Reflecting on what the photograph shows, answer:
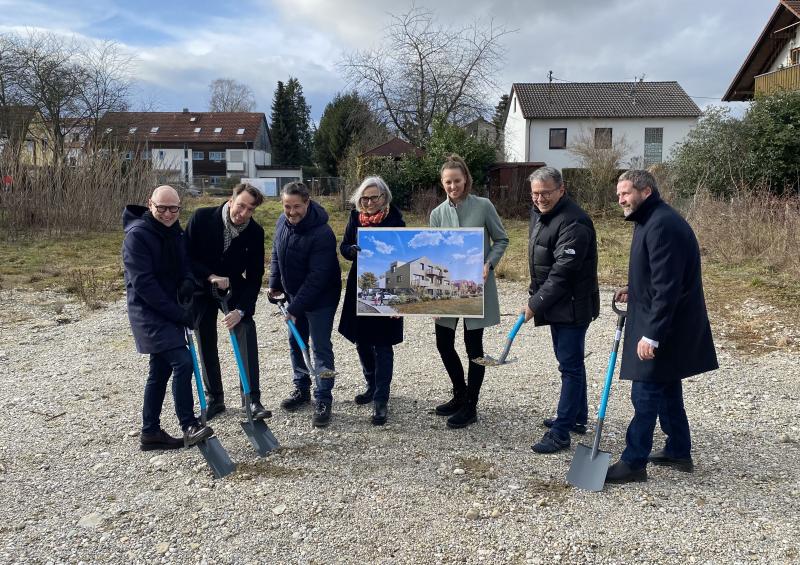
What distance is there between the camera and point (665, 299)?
3.71 m

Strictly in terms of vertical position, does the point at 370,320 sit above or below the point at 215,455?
above

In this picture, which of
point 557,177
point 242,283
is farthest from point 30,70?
point 557,177

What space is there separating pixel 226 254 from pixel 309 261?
68 cm

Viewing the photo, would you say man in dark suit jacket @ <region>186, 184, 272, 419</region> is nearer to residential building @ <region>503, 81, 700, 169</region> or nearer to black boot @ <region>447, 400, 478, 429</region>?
black boot @ <region>447, 400, 478, 429</region>

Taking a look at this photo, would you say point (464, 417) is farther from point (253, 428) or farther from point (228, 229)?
point (228, 229)

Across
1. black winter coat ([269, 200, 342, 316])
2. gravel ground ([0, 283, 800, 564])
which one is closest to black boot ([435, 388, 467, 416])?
gravel ground ([0, 283, 800, 564])

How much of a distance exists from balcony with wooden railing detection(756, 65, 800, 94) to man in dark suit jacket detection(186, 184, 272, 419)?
2292 centimetres


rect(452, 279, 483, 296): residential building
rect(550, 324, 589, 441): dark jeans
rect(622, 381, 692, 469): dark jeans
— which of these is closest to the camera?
rect(622, 381, 692, 469): dark jeans

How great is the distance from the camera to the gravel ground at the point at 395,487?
134 inches

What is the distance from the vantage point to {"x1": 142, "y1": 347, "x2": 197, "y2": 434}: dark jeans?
4441 mm

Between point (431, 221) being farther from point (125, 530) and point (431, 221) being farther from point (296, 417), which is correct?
point (125, 530)

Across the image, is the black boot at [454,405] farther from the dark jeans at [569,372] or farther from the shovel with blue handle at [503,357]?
the dark jeans at [569,372]

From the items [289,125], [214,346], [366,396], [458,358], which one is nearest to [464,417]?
[458,358]

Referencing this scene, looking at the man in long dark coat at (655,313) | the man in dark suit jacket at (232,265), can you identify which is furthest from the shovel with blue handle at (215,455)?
the man in long dark coat at (655,313)
